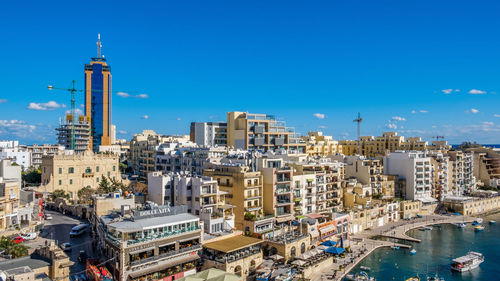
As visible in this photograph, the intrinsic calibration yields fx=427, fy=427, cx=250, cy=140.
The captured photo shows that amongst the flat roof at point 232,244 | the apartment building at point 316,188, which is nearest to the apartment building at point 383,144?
the apartment building at point 316,188

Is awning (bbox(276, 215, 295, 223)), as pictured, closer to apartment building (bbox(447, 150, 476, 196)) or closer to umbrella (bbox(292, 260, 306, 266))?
umbrella (bbox(292, 260, 306, 266))

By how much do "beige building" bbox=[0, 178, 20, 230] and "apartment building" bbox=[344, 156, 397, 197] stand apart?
5210 centimetres

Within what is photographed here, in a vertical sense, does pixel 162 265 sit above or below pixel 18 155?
below

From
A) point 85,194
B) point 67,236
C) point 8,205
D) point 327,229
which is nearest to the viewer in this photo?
point 8,205

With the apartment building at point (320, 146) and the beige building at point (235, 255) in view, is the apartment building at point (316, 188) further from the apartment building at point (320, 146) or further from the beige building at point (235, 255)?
the apartment building at point (320, 146)

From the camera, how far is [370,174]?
243ft

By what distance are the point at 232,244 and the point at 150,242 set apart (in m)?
8.61

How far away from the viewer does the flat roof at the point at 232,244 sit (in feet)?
128

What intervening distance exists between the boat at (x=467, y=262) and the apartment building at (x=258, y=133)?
144 ft

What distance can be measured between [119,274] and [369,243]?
35.0 metres

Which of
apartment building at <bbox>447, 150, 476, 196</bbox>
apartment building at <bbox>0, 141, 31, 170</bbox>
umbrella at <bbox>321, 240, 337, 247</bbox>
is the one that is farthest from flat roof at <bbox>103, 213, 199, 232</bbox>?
apartment building at <bbox>0, 141, 31, 170</bbox>

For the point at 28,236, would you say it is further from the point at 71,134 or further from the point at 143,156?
the point at 71,134

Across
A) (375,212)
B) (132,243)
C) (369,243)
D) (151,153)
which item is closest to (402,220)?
(375,212)

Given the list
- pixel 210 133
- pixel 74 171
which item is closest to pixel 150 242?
pixel 74 171
